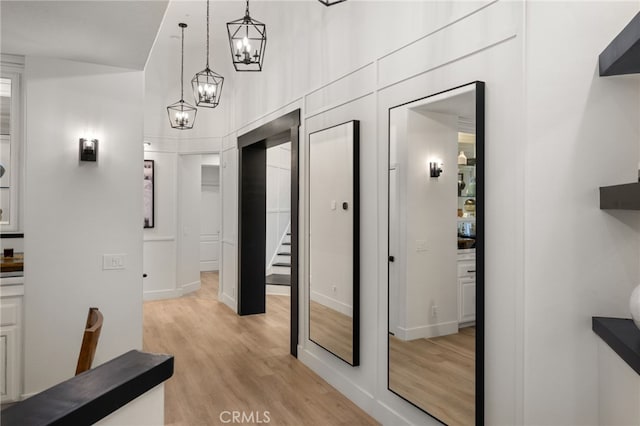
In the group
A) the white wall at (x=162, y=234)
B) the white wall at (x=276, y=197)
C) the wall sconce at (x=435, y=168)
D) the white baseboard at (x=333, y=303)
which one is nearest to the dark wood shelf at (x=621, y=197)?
the wall sconce at (x=435, y=168)

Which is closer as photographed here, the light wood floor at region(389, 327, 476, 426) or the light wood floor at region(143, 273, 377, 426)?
the light wood floor at region(389, 327, 476, 426)

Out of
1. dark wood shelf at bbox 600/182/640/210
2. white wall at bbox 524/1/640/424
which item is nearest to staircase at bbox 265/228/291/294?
white wall at bbox 524/1/640/424

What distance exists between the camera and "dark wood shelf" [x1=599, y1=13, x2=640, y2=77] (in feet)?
4.79

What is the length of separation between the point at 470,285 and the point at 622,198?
2.77 feet

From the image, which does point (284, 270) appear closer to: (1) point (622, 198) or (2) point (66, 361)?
(2) point (66, 361)

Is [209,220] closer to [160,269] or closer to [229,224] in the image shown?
[160,269]

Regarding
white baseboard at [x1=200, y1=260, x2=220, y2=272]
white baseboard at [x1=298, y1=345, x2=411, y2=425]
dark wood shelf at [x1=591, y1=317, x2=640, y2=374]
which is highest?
dark wood shelf at [x1=591, y1=317, x2=640, y2=374]

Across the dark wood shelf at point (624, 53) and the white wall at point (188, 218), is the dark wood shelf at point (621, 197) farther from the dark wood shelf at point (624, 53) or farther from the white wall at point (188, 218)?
the white wall at point (188, 218)

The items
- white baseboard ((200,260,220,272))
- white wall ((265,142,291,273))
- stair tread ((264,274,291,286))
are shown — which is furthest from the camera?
white baseboard ((200,260,220,272))

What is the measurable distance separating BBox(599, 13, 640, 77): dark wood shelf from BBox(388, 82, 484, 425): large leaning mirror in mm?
544

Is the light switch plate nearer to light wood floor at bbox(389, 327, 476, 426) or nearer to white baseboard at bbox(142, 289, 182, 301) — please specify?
light wood floor at bbox(389, 327, 476, 426)

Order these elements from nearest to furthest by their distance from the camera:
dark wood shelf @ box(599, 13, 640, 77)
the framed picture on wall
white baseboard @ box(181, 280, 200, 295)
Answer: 1. dark wood shelf @ box(599, 13, 640, 77)
2. the framed picture on wall
3. white baseboard @ box(181, 280, 200, 295)

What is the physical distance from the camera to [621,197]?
1.63m

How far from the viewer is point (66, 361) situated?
3.23 m
